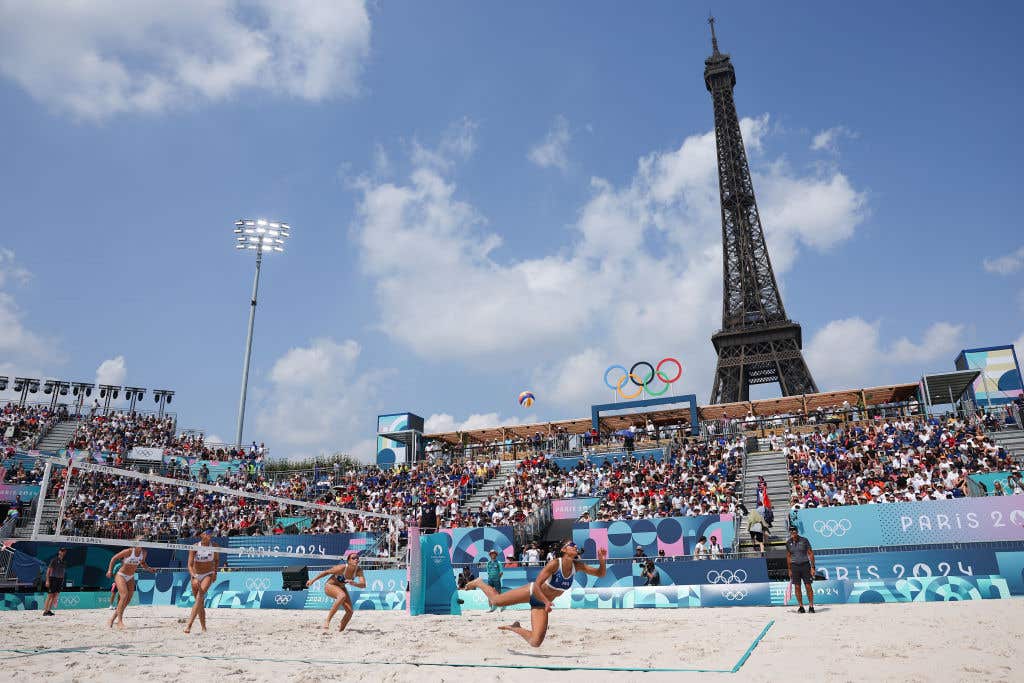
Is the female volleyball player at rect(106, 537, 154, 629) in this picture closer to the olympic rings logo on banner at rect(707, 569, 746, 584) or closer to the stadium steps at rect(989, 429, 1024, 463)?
the olympic rings logo on banner at rect(707, 569, 746, 584)

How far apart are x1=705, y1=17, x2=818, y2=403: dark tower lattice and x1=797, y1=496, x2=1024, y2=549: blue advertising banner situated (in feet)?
88.6

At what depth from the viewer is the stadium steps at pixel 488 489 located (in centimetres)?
2786

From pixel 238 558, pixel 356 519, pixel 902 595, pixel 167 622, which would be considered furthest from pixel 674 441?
pixel 167 622

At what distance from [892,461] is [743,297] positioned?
29.8m

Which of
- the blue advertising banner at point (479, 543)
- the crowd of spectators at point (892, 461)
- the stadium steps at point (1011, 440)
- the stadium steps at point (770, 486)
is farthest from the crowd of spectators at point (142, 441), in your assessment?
the stadium steps at point (1011, 440)

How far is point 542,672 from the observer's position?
6984 mm

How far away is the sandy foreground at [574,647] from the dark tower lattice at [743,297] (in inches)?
1389

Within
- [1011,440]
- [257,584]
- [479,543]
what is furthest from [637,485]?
[257,584]

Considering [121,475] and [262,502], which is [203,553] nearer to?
Answer: [121,475]

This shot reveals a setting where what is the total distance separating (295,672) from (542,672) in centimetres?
269

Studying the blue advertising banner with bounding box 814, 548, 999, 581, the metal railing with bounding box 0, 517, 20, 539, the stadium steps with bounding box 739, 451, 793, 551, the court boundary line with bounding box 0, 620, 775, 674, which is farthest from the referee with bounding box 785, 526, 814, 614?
the metal railing with bounding box 0, 517, 20, 539

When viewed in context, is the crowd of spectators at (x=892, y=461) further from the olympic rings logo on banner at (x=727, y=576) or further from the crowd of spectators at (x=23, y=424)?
the crowd of spectators at (x=23, y=424)

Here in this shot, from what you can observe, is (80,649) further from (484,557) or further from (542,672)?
(484,557)

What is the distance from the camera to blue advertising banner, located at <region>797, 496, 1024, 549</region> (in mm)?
17312
